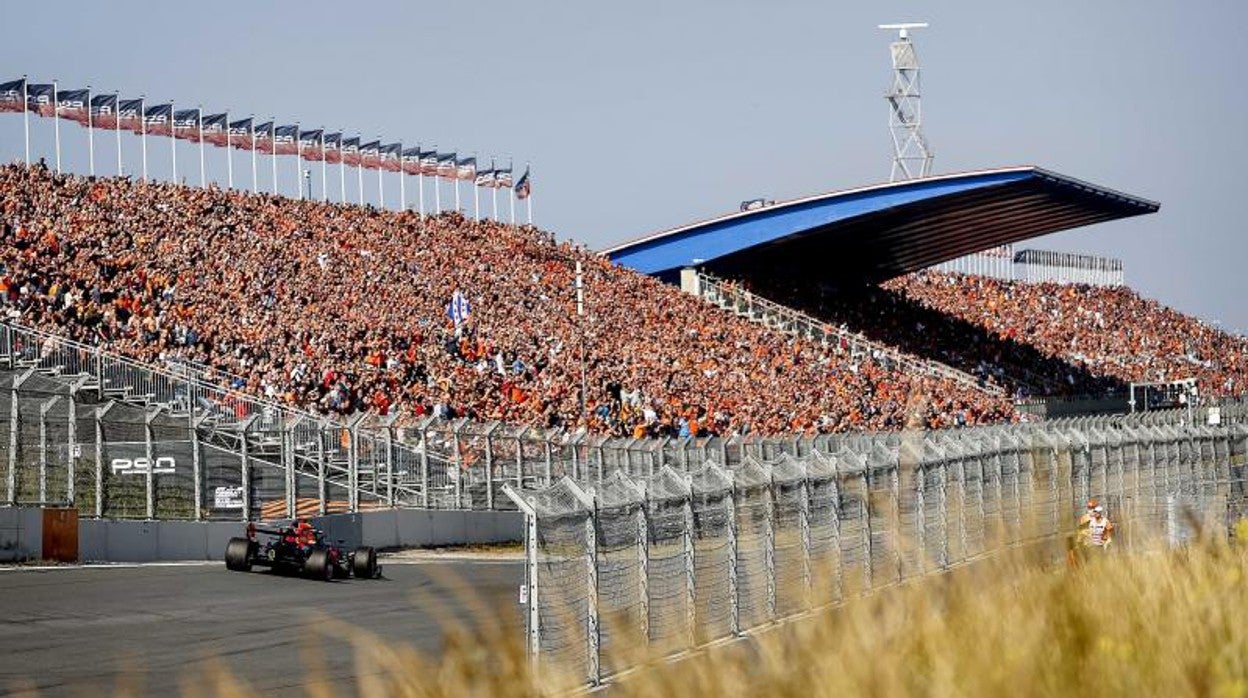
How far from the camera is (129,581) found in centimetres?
2467

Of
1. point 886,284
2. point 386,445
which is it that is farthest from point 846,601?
point 886,284

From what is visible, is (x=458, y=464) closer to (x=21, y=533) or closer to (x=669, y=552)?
(x=21, y=533)

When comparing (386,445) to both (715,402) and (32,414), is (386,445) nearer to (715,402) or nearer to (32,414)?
(32,414)

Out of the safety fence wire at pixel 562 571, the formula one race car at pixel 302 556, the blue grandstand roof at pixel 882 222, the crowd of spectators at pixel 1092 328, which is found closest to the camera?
the safety fence wire at pixel 562 571

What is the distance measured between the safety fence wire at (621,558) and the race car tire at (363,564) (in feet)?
39.8

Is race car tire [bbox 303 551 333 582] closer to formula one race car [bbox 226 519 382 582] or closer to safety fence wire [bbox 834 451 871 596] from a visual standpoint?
formula one race car [bbox 226 519 382 582]

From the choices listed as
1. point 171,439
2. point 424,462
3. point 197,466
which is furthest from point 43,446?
point 424,462

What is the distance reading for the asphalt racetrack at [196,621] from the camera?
15.7 meters

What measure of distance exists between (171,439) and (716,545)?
14313mm

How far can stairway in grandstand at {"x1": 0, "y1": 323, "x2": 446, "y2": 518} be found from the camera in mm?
27156

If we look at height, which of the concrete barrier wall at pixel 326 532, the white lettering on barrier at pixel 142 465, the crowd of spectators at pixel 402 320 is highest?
the crowd of spectators at pixel 402 320

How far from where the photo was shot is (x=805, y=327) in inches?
2726

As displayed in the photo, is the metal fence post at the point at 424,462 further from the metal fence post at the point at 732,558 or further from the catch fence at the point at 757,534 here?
the metal fence post at the point at 732,558

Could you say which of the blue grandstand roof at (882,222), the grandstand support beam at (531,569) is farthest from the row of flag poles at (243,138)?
the grandstand support beam at (531,569)
